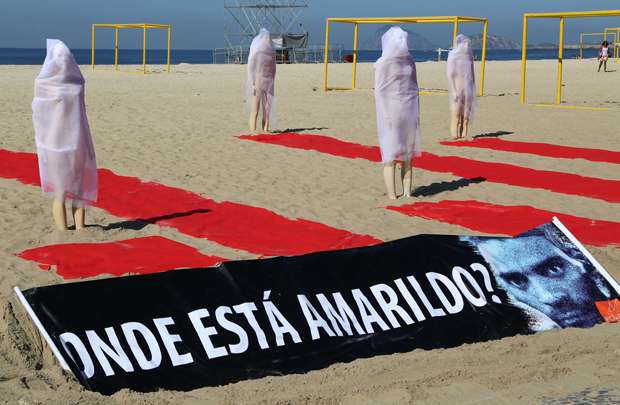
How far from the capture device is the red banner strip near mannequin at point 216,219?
23.2ft

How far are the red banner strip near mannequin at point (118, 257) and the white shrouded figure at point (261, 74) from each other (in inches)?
279

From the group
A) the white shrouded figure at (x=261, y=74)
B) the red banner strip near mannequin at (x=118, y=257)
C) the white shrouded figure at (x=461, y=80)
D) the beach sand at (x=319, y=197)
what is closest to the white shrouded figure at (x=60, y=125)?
the beach sand at (x=319, y=197)

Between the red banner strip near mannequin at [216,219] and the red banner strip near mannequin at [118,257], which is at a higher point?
the red banner strip near mannequin at [216,219]

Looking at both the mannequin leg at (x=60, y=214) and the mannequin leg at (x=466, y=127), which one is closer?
the mannequin leg at (x=60, y=214)

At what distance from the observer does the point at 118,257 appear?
6562 millimetres

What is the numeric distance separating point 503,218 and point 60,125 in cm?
402

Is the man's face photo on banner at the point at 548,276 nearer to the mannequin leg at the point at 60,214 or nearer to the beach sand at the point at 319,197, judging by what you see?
the beach sand at the point at 319,197

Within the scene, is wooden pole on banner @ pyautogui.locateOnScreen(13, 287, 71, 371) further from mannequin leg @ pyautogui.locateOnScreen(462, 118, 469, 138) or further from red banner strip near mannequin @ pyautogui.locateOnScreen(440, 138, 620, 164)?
mannequin leg @ pyautogui.locateOnScreen(462, 118, 469, 138)

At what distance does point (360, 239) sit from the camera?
7.24 m

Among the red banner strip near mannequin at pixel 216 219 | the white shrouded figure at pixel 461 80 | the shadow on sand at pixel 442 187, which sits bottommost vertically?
the red banner strip near mannequin at pixel 216 219

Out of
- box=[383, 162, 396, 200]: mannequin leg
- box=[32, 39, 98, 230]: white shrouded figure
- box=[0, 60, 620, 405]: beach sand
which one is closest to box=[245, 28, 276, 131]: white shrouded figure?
box=[0, 60, 620, 405]: beach sand

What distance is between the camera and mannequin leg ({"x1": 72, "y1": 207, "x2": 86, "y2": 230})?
7379 millimetres

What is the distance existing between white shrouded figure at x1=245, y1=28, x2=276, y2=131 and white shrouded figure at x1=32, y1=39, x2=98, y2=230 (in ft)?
22.0

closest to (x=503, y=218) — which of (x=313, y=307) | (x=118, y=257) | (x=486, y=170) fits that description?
→ (x=486, y=170)
